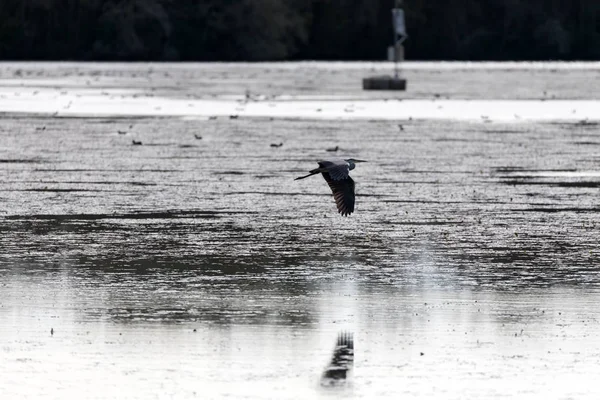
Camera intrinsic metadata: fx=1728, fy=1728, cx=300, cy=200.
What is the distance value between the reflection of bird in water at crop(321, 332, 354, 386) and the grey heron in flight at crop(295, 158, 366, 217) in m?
1.78

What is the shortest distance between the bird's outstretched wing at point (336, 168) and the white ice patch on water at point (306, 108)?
26916 mm

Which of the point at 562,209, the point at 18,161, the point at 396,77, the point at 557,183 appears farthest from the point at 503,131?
the point at 396,77

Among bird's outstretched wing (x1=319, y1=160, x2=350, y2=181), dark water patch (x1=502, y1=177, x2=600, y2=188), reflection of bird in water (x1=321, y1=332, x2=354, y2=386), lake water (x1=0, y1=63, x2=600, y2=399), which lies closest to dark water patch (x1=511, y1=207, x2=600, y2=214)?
lake water (x1=0, y1=63, x2=600, y2=399)

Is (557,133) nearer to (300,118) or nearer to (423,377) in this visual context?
(300,118)

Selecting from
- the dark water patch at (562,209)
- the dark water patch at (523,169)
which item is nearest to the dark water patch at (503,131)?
the dark water patch at (523,169)

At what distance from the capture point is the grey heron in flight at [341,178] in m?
12.8

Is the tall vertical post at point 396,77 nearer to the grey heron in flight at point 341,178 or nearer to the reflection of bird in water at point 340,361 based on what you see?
the grey heron in flight at point 341,178

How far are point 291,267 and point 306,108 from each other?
31.5 m

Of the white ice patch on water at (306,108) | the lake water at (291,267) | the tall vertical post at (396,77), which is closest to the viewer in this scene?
the lake water at (291,267)

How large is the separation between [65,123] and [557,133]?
10633 millimetres

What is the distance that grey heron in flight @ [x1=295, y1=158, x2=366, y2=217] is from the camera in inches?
504
